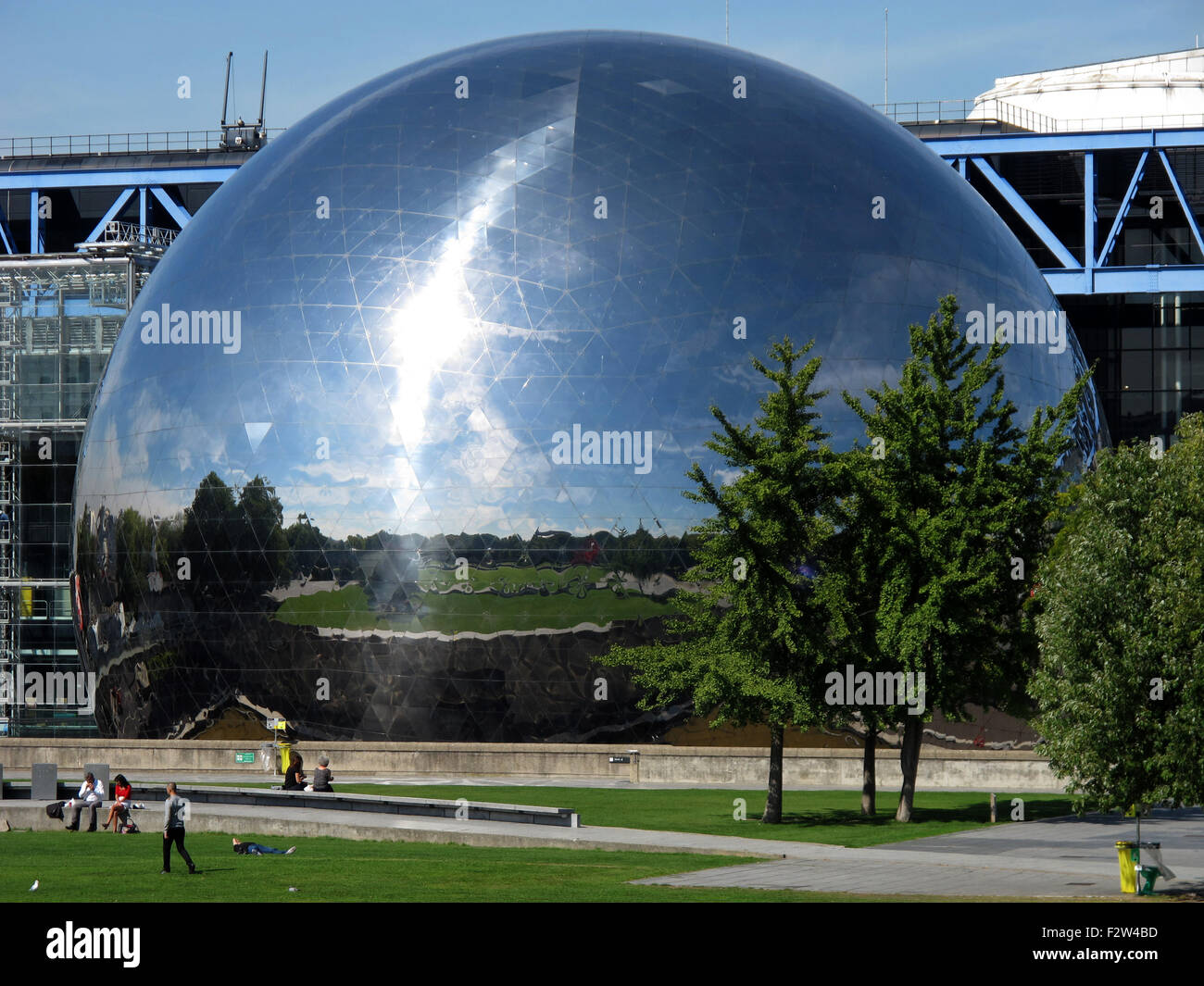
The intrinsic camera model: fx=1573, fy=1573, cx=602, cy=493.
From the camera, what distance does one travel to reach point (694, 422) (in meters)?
31.2

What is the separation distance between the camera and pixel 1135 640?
18641 millimetres

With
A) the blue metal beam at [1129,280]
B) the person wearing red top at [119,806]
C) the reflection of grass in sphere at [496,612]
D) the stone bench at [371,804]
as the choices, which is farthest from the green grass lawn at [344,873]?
the blue metal beam at [1129,280]

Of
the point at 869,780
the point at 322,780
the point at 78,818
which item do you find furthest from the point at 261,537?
the point at 869,780

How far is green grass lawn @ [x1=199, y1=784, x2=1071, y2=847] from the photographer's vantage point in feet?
80.6

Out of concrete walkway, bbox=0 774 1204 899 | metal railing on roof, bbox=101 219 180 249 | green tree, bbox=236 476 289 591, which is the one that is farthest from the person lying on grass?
metal railing on roof, bbox=101 219 180 249

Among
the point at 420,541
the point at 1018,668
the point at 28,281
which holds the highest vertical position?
the point at 28,281

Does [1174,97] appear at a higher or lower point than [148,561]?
higher

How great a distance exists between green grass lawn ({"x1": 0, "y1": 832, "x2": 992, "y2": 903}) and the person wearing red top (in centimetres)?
152

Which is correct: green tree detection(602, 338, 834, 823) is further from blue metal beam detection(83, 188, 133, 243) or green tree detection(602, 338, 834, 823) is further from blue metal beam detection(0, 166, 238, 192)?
blue metal beam detection(83, 188, 133, 243)

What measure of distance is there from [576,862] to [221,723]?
15402 millimetres

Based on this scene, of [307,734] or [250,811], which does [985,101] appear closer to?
[307,734]

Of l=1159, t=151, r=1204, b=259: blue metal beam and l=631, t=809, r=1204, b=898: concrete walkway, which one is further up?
l=1159, t=151, r=1204, b=259: blue metal beam
